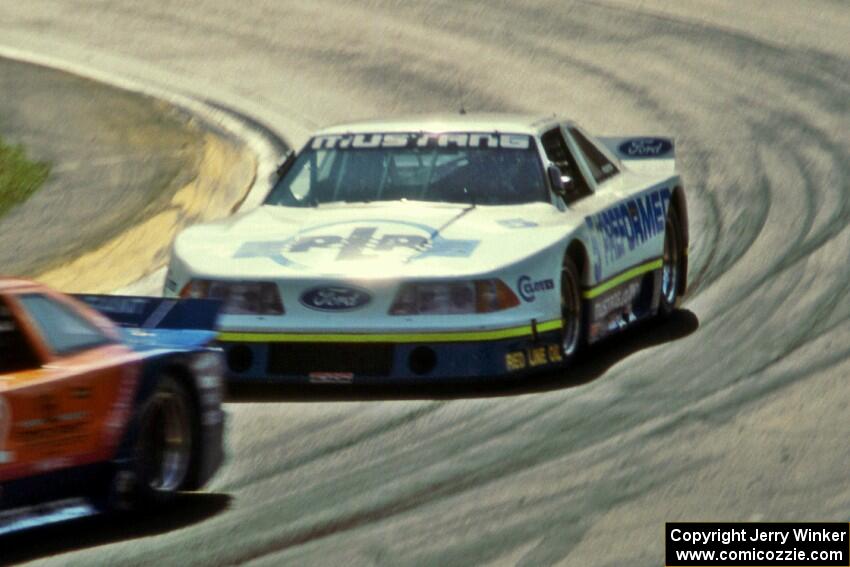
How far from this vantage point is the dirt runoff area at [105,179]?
13969 millimetres

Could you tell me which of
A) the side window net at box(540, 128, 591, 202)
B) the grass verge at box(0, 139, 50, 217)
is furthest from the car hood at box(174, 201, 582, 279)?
the grass verge at box(0, 139, 50, 217)

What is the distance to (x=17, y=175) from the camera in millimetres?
16172

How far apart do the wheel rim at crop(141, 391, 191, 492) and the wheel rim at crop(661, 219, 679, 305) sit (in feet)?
15.8

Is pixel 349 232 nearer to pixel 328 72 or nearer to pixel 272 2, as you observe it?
pixel 328 72

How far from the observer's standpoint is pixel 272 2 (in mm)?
25172

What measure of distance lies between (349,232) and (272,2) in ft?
50.4

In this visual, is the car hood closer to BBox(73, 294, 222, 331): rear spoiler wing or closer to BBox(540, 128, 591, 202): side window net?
BBox(540, 128, 591, 202): side window net

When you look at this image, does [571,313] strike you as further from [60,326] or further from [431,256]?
[60,326]

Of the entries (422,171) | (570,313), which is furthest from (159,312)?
(422,171)

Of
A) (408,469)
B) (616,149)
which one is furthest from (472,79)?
(408,469)

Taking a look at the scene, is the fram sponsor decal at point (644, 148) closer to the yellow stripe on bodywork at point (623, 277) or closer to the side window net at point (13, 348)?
the yellow stripe on bodywork at point (623, 277)

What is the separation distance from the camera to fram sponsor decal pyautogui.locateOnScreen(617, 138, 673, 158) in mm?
12633

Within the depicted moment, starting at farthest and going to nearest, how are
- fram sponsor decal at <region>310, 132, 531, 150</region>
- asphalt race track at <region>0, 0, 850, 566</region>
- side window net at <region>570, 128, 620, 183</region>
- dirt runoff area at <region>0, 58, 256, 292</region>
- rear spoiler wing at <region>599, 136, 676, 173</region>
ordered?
dirt runoff area at <region>0, 58, 256, 292</region>, rear spoiler wing at <region>599, 136, 676, 173</region>, side window net at <region>570, 128, 620, 183</region>, fram sponsor decal at <region>310, 132, 531, 150</region>, asphalt race track at <region>0, 0, 850, 566</region>

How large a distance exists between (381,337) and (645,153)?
3508 mm
